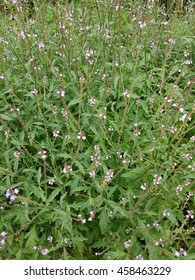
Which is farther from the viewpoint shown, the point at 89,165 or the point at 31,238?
the point at 89,165

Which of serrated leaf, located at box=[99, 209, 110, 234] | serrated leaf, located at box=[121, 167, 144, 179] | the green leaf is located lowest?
the green leaf

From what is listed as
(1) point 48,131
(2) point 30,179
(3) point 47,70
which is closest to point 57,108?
(1) point 48,131

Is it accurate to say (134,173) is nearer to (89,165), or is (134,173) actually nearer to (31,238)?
(89,165)

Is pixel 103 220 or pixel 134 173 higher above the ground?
pixel 134 173

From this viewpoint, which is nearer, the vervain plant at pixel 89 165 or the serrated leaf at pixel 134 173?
the vervain plant at pixel 89 165

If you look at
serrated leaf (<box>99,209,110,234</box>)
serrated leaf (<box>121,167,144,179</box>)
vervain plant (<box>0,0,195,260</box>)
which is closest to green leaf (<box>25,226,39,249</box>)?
vervain plant (<box>0,0,195,260</box>)

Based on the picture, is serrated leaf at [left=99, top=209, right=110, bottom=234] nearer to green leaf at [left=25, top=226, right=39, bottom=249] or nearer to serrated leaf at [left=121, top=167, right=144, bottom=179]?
serrated leaf at [left=121, top=167, right=144, bottom=179]

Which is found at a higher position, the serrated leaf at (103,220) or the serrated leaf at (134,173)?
the serrated leaf at (134,173)

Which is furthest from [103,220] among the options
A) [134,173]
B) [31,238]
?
[31,238]

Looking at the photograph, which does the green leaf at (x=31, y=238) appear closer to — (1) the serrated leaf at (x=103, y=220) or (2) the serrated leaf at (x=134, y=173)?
(1) the serrated leaf at (x=103, y=220)

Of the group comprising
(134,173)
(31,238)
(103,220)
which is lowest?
(31,238)

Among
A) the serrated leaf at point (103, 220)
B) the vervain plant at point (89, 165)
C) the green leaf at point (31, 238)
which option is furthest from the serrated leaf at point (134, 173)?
the green leaf at point (31, 238)

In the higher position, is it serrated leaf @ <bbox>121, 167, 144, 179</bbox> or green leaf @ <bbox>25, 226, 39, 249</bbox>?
serrated leaf @ <bbox>121, 167, 144, 179</bbox>

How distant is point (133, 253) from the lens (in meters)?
2.75
